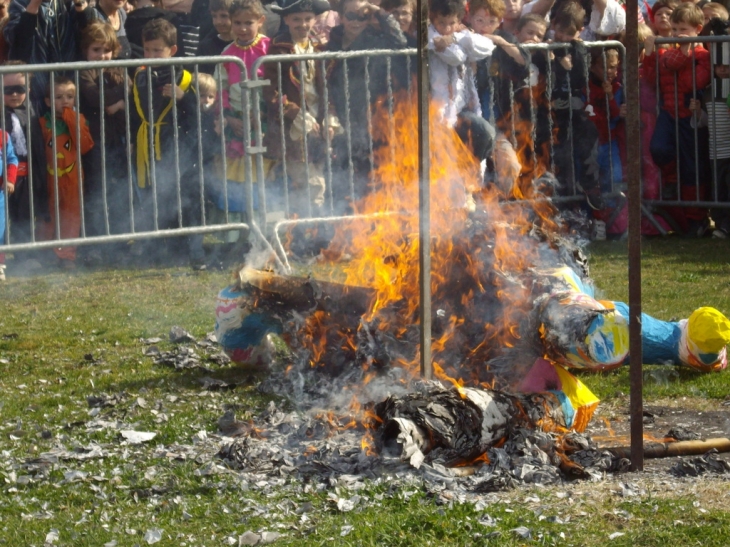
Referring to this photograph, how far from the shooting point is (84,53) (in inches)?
415

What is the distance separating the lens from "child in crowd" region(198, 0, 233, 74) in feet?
36.6

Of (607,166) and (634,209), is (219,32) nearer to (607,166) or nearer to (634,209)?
(607,166)

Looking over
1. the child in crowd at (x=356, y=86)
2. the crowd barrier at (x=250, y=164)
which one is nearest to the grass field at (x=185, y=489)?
the crowd barrier at (x=250, y=164)

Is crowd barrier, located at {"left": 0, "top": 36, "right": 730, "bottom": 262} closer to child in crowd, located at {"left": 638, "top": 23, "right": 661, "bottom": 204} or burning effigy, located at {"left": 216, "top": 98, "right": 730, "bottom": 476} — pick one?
child in crowd, located at {"left": 638, "top": 23, "right": 661, "bottom": 204}

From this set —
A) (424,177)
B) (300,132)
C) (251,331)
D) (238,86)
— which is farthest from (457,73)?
(424,177)

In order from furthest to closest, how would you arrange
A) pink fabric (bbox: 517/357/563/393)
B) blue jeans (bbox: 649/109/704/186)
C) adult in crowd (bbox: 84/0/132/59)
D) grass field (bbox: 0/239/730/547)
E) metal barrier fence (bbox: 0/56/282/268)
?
blue jeans (bbox: 649/109/704/186)
adult in crowd (bbox: 84/0/132/59)
metal barrier fence (bbox: 0/56/282/268)
pink fabric (bbox: 517/357/563/393)
grass field (bbox: 0/239/730/547)

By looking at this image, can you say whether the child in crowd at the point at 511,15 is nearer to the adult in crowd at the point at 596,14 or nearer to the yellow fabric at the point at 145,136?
the adult in crowd at the point at 596,14

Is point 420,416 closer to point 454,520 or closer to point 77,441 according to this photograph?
point 454,520

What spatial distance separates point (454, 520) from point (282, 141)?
6.44m

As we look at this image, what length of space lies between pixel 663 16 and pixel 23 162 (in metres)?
6.85

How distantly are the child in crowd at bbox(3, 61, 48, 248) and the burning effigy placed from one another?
3.94 meters

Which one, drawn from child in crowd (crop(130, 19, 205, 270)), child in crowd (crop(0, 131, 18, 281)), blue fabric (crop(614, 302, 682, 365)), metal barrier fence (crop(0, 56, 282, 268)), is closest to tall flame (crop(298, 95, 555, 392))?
blue fabric (crop(614, 302, 682, 365))

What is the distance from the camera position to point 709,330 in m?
6.57

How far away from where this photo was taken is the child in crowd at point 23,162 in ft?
33.0
